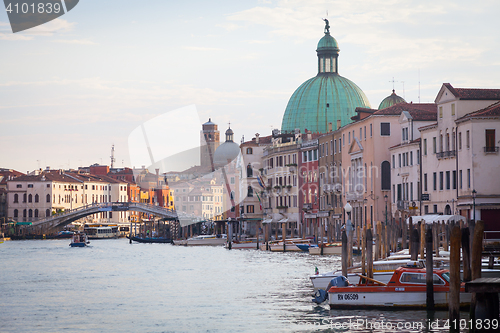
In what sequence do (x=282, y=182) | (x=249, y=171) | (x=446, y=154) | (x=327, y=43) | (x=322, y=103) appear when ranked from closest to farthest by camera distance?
(x=446, y=154), (x=282, y=182), (x=322, y=103), (x=249, y=171), (x=327, y=43)

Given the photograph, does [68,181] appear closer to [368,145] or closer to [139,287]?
[368,145]

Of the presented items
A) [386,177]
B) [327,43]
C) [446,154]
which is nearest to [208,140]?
[327,43]

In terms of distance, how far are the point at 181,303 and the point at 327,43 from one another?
173 feet

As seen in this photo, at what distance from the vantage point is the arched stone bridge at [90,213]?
71.7 meters

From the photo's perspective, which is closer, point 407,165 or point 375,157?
point 407,165

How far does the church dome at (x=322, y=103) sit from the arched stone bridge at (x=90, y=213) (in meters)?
13.1

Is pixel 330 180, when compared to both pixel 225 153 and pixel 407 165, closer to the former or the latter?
pixel 407 165

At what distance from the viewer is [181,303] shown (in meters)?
20.0

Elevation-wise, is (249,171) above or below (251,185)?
above

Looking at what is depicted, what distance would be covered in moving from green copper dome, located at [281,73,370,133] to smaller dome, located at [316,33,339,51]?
3203mm

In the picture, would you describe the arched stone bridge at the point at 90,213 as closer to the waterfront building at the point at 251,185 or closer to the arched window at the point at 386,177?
the waterfront building at the point at 251,185

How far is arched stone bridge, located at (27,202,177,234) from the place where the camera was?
71688 mm

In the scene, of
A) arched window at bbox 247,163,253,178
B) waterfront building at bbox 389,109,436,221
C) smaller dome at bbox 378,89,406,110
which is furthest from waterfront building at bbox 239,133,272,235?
waterfront building at bbox 389,109,436,221

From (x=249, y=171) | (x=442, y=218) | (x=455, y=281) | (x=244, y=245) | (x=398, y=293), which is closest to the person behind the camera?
(x=455, y=281)
